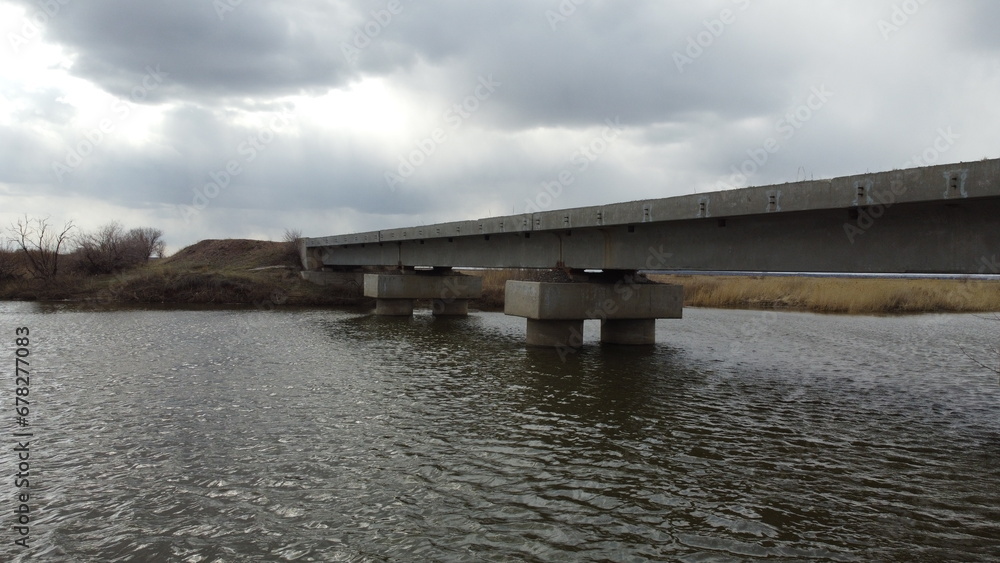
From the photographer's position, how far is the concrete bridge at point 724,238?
10961 mm

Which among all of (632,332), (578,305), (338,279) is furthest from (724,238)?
(338,279)

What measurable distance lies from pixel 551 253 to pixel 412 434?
1326 centimetres

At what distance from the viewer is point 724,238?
16.0 meters

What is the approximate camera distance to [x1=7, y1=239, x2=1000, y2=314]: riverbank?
41500 millimetres

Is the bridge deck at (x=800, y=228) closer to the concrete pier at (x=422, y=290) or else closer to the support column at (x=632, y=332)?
the support column at (x=632, y=332)

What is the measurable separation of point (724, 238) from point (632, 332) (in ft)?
23.3

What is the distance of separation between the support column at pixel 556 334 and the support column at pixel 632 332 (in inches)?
71.9

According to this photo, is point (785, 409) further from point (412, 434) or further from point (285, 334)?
point (285, 334)

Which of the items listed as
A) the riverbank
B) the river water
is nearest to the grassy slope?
the riverbank

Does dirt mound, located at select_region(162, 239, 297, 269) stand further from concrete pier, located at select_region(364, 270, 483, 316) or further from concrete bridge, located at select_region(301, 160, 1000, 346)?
concrete bridge, located at select_region(301, 160, 1000, 346)

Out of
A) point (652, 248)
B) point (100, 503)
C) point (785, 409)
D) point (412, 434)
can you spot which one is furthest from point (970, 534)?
point (652, 248)

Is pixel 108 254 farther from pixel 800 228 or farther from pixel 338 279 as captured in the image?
pixel 800 228

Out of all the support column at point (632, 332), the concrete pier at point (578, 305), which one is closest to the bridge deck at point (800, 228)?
the concrete pier at point (578, 305)

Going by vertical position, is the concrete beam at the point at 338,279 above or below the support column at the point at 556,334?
above
